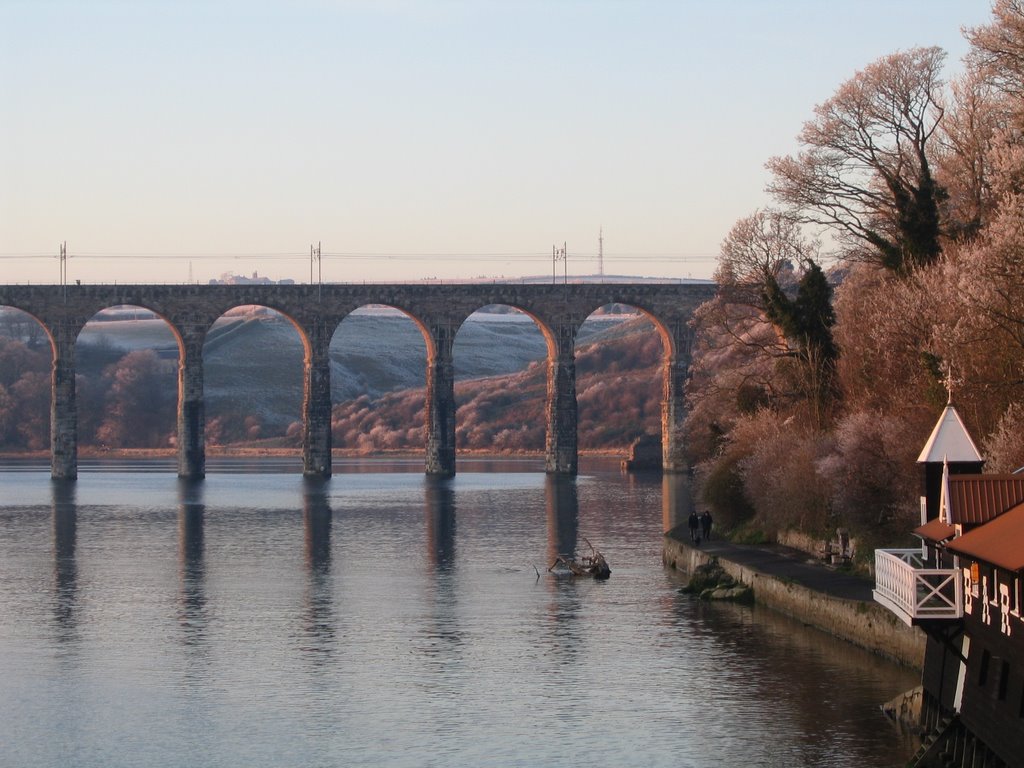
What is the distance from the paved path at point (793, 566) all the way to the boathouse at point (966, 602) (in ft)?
22.5

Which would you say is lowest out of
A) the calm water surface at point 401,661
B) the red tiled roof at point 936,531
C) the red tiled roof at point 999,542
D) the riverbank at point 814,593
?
the calm water surface at point 401,661

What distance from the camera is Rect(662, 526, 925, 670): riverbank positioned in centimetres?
3353

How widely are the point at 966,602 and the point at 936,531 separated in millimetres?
1818

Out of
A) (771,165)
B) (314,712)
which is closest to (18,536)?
(771,165)

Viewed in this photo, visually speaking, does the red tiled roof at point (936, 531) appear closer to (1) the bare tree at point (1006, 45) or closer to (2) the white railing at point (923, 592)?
(2) the white railing at point (923, 592)

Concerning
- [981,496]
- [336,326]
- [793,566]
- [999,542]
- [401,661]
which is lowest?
[401,661]

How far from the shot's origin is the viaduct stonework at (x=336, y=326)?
97188 millimetres

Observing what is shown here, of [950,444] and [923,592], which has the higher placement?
[950,444]

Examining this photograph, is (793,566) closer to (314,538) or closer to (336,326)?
(314,538)

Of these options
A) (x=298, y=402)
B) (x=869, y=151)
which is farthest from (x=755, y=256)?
(x=298, y=402)

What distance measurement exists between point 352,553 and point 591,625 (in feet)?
58.6

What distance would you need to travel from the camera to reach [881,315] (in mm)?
47312

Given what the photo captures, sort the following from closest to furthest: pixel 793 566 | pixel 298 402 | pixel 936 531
→ 1. pixel 936 531
2. pixel 793 566
3. pixel 298 402

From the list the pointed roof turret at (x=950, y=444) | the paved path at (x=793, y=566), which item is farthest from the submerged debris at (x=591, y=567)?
the pointed roof turret at (x=950, y=444)
